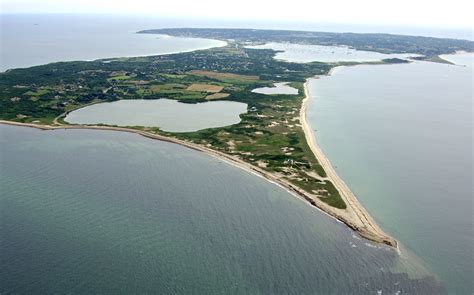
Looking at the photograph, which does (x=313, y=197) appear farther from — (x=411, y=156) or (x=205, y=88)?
(x=205, y=88)

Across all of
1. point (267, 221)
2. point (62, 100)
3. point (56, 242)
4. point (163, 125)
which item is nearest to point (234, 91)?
point (163, 125)

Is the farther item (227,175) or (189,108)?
(189,108)

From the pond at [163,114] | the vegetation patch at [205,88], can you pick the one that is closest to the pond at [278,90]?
the vegetation patch at [205,88]

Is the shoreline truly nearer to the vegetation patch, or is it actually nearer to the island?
the island

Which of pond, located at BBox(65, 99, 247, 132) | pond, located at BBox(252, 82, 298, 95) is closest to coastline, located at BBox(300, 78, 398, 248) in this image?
pond, located at BBox(65, 99, 247, 132)

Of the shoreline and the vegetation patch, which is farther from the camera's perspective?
the vegetation patch

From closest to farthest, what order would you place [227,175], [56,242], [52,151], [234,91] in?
1. [56,242]
2. [227,175]
3. [52,151]
4. [234,91]

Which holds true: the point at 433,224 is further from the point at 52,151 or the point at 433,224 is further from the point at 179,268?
the point at 52,151
